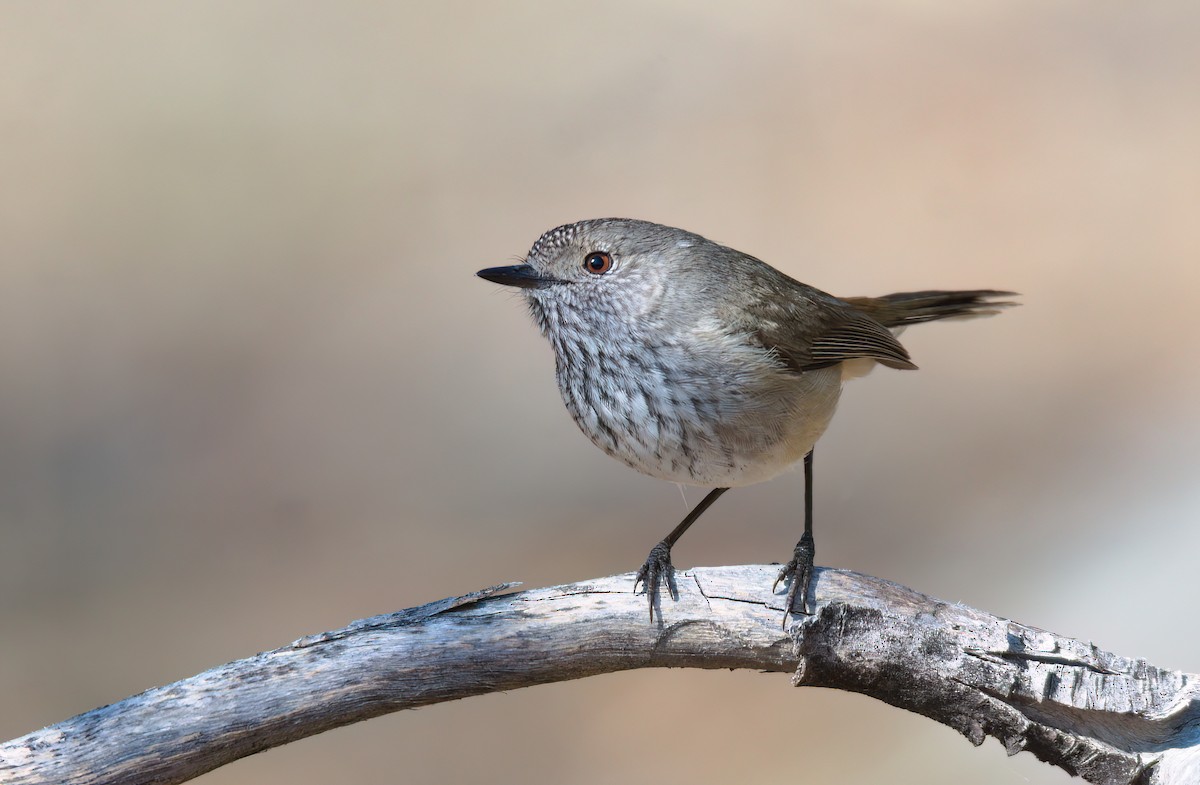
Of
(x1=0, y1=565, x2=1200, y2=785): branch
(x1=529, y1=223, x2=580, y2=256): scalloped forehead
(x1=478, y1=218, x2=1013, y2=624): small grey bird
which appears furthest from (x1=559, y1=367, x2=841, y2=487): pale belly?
(x1=529, y1=223, x2=580, y2=256): scalloped forehead

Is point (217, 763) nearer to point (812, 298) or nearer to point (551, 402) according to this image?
point (812, 298)

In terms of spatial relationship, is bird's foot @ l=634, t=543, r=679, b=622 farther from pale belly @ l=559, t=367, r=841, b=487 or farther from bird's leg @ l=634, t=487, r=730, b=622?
pale belly @ l=559, t=367, r=841, b=487

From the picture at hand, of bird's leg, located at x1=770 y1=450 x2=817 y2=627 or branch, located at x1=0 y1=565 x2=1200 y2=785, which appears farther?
bird's leg, located at x1=770 y1=450 x2=817 y2=627

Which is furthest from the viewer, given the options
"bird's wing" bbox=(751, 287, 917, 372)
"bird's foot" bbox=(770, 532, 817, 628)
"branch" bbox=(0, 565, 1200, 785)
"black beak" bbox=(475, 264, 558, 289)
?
"bird's wing" bbox=(751, 287, 917, 372)

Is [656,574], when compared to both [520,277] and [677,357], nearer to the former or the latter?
[677,357]

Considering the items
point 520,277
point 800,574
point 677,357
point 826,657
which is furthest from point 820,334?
point 826,657

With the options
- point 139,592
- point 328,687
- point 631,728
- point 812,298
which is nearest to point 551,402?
point 631,728
